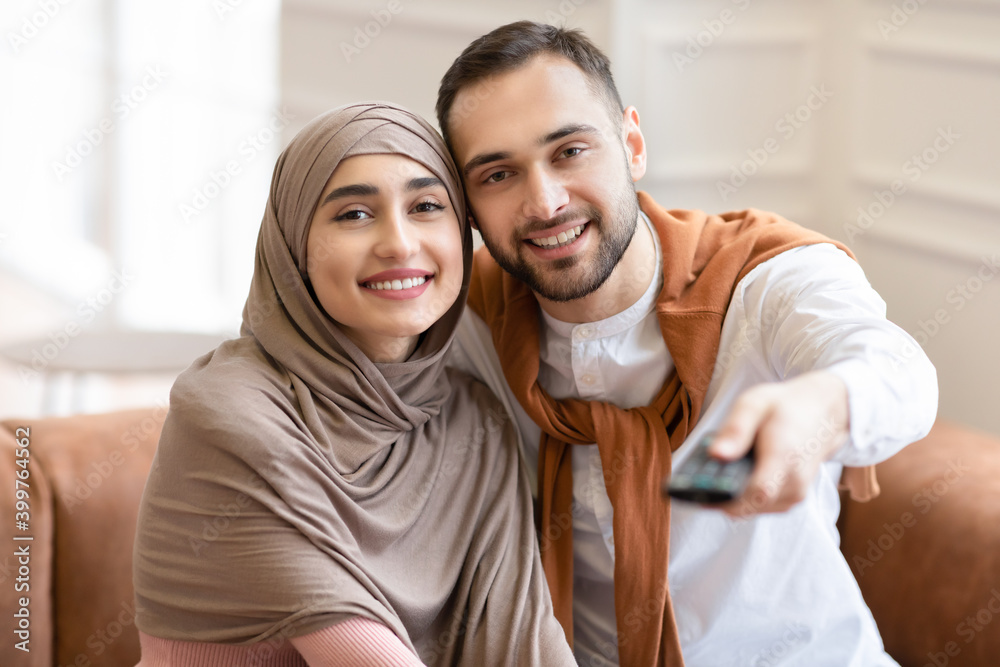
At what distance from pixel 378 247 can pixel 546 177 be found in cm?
33

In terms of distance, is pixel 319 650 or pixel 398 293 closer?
pixel 319 650

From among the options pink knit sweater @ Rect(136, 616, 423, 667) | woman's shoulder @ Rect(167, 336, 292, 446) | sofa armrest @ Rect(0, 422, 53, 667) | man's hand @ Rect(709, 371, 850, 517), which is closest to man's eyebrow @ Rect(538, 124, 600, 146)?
woman's shoulder @ Rect(167, 336, 292, 446)

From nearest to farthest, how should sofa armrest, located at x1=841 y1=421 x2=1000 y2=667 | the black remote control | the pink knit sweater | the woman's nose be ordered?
1. the black remote control
2. the pink knit sweater
3. the woman's nose
4. sofa armrest, located at x1=841 y1=421 x2=1000 y2=667

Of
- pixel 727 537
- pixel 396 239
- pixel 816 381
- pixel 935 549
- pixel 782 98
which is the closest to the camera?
pixel 816 381

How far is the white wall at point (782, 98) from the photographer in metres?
2.12

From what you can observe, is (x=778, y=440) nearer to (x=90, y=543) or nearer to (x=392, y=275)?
(x=392, y=275)

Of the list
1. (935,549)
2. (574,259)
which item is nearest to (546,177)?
(574,259)

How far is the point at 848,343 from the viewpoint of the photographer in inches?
41.8

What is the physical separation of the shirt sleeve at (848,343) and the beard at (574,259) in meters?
0.24

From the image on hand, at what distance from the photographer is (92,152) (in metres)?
2.27

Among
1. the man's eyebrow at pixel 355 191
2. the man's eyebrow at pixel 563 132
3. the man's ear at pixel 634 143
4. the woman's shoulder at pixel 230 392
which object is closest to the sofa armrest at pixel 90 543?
the woman's shoulder at pixel 230 392

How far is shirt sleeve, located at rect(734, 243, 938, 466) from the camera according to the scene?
949mm

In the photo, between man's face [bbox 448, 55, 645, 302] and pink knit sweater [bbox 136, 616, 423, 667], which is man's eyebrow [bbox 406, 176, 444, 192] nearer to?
man's face [bbox 448, 55, 645, 302]

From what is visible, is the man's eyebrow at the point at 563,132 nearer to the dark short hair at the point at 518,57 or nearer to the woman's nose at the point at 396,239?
the dark short hair at the point at 518,57
